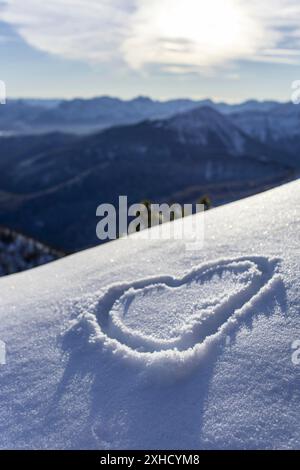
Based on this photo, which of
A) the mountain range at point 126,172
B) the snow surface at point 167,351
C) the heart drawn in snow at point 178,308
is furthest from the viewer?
the mountain range at point 126,172

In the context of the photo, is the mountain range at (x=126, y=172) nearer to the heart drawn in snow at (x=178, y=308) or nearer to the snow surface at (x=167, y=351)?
the snow surface at (x=167, y=351)

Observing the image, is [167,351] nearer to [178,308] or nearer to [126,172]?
[178,308]

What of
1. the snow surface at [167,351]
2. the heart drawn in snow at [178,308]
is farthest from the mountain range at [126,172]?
the heart drawn in snow at [178,308]

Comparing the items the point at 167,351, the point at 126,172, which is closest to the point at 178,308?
the point at 167,351

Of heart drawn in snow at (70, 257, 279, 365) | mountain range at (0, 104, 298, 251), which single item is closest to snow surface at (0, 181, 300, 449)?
heart drawn in snow at (70, 257, 279, 365)

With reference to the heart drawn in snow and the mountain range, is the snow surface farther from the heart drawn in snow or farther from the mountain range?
the mountain range

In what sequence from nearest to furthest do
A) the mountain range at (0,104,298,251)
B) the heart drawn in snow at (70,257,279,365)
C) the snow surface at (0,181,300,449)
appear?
the snow surface at (0,181,300,449)
the heart drawn in snow at (70,257,279,365)
the mountain range at (0,104,298,251)

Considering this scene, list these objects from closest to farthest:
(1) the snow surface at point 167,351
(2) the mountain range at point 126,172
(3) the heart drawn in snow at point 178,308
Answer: (1) the snow surface at point 167,351, (3) the heart drawn in snow at point 178,308, (2) the mountain range at point 126,172

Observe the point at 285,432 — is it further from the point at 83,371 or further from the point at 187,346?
the point at 83,371

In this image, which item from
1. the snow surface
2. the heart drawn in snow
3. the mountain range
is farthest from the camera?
the mountain range
